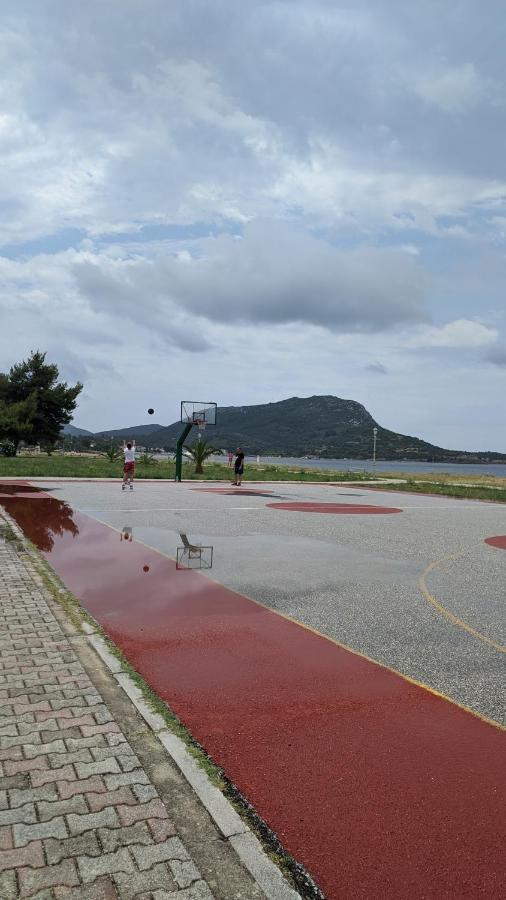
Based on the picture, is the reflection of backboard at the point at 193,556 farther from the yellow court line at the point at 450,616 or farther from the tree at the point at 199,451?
the tree at the point at 199,451

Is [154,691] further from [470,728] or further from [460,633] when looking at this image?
[460,633]

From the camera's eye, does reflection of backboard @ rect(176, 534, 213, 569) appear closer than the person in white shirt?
Yes

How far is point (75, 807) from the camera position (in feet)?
9.74

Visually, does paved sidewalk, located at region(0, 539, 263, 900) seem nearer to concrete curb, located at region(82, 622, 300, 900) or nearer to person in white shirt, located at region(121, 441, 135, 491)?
concrete curb, located at region(82, 622, 300, 900)

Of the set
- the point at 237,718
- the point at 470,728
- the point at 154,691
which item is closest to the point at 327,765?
the point at 237,718

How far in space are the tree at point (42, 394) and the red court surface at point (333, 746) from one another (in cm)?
5123

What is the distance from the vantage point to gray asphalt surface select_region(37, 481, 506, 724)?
5.46 m

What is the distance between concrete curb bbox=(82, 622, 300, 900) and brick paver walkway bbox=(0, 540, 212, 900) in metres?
0.22

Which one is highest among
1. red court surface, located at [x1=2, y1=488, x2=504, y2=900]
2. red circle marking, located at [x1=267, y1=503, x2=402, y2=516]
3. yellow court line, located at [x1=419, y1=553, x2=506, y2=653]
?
red circle marking, located at [x1=267, y1=503, x2=402, y2=516]

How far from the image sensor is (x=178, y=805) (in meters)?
3.04

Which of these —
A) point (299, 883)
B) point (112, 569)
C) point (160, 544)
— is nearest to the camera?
point (299, 883)

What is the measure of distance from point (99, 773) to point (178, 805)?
0.48m

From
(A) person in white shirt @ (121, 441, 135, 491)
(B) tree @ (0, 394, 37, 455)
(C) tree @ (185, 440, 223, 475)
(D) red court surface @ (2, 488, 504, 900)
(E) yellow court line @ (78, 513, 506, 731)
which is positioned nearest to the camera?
(D) red court surface @ (2, 488, 504, 900)

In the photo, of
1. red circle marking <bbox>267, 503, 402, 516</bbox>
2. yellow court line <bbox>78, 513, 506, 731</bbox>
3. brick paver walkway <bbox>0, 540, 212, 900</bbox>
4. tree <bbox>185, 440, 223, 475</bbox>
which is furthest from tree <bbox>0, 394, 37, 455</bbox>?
brick paver walkway <bbox>0, 540, 212, 900</bbox>
